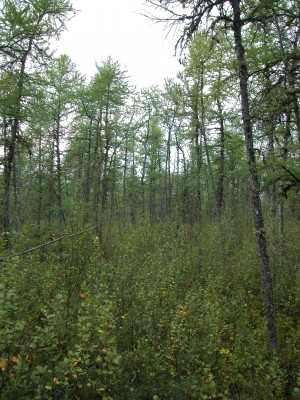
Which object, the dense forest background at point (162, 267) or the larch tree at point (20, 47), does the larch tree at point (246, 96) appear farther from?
the larch tree at point (20, 47)

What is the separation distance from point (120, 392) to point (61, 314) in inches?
51.8

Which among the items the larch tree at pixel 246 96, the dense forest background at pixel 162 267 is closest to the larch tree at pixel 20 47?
the dense forest background at pixel 162 267

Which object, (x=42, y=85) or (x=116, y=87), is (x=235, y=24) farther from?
(x=116, y=87)

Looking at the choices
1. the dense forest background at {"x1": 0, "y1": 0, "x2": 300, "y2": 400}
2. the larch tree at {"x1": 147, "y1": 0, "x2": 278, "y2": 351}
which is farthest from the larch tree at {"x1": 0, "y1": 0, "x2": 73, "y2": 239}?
the larch tree at {"x1": 147, "y1": 0, "x2": 278, "y2": 351}

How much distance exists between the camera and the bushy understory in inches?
120

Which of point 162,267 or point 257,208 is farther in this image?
point 162,267

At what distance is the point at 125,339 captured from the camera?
504 centimetres

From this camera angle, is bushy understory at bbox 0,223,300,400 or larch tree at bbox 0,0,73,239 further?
larch tree at bbox 0,0,73,239

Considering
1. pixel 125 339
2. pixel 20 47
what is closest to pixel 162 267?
pixel 125 339

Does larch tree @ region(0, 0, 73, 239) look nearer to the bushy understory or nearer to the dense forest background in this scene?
the dense forest background

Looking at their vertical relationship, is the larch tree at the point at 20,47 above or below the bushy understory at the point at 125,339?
above

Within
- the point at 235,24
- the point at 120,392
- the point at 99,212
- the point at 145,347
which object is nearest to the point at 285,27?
the point at 235,24

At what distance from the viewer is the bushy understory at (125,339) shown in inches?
120

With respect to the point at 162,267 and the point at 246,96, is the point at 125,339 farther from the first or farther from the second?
the point at 246,96
